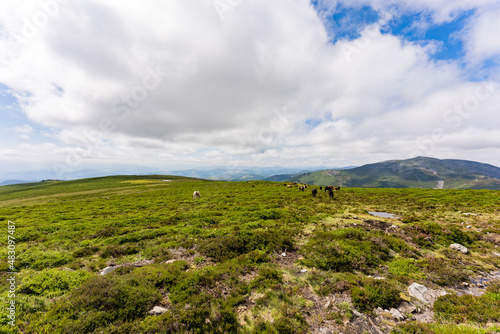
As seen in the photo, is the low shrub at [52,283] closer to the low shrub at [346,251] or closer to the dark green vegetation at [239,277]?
the dark green vegetation at [239,277]

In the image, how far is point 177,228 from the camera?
1716 cm

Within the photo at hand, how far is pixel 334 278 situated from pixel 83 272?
44.6 ft

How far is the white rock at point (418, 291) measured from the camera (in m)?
7.59

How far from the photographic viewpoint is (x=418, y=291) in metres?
7.89

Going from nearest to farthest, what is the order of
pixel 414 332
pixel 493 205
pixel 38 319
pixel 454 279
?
pixel 414 332
pixel 38 319
pixel 454 279
pixel 493 205

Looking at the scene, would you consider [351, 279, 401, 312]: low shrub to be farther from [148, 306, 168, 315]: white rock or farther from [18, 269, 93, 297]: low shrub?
[18, 269, 93, 297]: low shrub

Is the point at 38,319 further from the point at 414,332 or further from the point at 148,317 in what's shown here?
the point at 414,332

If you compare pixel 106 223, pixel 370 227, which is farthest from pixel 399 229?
pixel 106 223

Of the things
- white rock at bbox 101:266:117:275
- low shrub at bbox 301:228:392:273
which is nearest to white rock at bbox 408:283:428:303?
low shrub at bbox 301:228:392:273

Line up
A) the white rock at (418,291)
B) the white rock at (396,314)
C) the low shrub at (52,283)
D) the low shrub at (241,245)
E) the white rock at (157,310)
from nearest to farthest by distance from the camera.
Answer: the white rock at (396,314) → the white rock at (157,310) → the white rock at (418,291) → the low shrub at (52,283) → the low shrub at (241,245)

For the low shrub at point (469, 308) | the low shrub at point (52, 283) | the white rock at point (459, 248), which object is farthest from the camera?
the white rock at point (459, 248)

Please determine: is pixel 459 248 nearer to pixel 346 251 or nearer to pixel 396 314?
pixel 346 251

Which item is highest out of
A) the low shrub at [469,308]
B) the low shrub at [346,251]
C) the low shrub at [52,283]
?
the low shrub at [52,283]

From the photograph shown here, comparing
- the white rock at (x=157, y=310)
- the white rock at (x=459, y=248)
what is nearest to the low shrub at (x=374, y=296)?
the white rock at (x=157, y=310)
